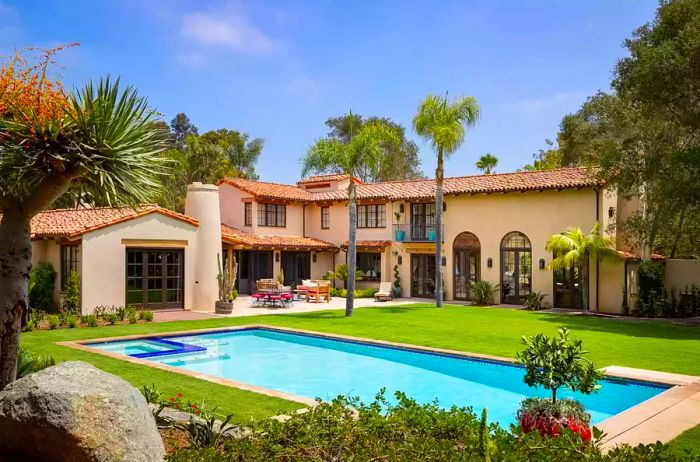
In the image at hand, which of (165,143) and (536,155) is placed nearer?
(165,143)

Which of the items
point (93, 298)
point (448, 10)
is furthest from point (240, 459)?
point (93, 298)

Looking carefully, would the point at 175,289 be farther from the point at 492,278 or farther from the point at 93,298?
the point at 492,278

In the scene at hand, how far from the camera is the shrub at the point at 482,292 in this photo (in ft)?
85.7

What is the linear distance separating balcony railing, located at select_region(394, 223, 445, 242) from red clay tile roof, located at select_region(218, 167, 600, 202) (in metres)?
1.48

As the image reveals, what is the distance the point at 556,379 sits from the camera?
680 cm

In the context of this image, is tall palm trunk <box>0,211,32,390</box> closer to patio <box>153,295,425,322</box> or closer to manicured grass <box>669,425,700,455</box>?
manicured grass <box>669,425,700,455</box>

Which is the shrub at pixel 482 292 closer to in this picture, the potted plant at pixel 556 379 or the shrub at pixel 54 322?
the shrub at pixel 54 322

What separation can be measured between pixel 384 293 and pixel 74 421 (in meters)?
23.1

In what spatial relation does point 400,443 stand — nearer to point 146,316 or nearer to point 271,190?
point 146,316

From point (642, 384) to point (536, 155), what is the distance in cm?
3845

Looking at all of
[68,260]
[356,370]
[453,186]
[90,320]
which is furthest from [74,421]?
[453,186]

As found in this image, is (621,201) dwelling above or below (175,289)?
above

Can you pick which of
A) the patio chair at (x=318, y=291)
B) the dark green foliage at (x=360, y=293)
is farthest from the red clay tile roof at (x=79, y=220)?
the dark green foliage at (x=360, y=293)

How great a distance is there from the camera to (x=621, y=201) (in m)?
25.1
